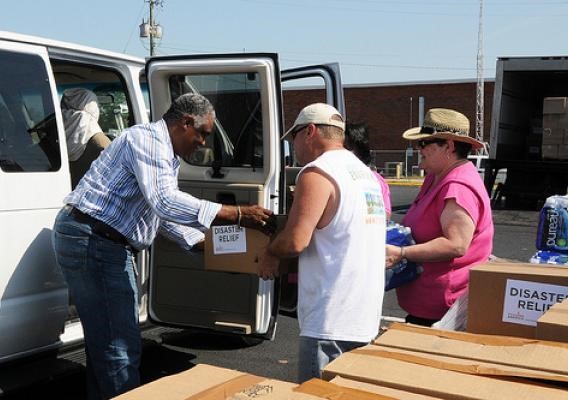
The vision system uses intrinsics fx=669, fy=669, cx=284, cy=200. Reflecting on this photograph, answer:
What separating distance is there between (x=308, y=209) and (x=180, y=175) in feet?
6.62

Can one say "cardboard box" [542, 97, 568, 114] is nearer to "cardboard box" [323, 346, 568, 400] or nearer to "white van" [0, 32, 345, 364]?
"white van" [0, 32, 345, 364]

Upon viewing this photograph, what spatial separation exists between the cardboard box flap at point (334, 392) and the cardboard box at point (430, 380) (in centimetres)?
10

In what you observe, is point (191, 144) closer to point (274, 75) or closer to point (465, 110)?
point (274, 75)

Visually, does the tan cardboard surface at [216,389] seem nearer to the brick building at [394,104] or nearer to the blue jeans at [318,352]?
the blue jeans at [318,352]

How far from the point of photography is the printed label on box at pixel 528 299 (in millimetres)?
2477

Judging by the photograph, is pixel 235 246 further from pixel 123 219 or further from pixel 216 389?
pixel 216 389

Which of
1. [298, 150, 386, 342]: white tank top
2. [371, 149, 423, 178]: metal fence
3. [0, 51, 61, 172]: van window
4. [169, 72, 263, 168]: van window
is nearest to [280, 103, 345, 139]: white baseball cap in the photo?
[298, 150, 386, 342]: white tank top

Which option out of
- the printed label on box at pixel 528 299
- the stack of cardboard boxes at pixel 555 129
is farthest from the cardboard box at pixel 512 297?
the stack of cardboard boxes at pixel 555 129

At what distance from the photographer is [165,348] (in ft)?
17.0

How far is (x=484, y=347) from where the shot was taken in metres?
2.07

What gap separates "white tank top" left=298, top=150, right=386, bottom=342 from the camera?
259 cm

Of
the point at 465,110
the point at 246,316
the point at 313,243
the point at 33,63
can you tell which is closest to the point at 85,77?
the point at 33,63

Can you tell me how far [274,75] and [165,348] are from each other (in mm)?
2470

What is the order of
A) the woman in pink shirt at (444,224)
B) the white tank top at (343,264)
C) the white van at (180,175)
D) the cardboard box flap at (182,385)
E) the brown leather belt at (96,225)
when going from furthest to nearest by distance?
1. the white van at (180,175)
2. the brown leather belt at (96,225)
3. the woman in pink shirt at (444,224)
4. the white tank top at (343,264)
5. the cardboard box flap at (182,385)
